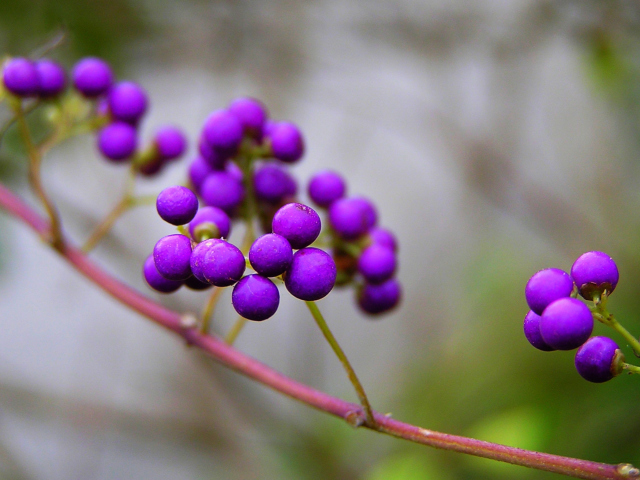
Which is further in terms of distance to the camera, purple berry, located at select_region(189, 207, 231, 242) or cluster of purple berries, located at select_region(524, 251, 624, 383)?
purple berry, located at select_region(189, 207, 231, 242)

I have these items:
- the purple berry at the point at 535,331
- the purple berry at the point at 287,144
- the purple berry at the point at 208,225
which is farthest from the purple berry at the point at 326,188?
the purple berry at the point at 535,331

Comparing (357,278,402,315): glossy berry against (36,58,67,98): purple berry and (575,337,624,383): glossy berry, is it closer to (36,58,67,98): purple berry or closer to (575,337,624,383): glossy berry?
(575,337,624,383): glossy berry

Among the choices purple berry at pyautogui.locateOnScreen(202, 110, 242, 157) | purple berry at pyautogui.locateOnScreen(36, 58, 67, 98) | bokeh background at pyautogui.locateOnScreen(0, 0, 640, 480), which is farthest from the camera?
bokeh background at pyautogui.locateOnScreen(0, 0, 640, 480)

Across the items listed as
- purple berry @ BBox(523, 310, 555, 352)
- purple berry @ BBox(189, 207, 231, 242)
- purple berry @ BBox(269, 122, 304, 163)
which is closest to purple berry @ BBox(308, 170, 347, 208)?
purple berry @ BBox(269, 122, 304, 163)

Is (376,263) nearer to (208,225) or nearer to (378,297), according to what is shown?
(378,297)

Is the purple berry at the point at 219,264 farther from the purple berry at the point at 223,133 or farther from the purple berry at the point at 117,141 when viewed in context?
the purple berry at the point at 117,141

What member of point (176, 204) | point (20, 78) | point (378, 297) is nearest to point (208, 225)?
point (176, 204)
